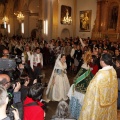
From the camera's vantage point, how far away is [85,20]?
61.9 ft

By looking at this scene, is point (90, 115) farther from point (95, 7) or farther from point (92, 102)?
point (95, 7)

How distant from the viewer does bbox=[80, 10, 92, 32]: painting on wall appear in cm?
1859

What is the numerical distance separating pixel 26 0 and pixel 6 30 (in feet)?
23.9

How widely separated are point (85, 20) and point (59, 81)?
13955 millimetres

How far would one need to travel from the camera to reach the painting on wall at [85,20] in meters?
18.6

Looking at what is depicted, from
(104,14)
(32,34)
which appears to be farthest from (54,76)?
(32,34)

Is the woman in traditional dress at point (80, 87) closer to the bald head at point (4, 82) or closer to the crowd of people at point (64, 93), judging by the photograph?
the crowd of people at point (64, 93)

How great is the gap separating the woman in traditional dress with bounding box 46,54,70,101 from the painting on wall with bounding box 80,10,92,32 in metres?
13.3

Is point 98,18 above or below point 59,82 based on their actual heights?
above

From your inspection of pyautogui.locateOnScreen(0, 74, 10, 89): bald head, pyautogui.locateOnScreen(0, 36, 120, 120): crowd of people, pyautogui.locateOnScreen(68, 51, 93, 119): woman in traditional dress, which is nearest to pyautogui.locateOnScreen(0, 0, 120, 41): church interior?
pyautogui.locateOnScreen(0, 36, 120, 120): crowd of people

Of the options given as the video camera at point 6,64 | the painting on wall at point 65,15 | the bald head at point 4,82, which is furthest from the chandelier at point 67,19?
the bald head at point 4,82

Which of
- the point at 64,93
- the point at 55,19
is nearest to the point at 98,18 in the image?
the point at 55,19

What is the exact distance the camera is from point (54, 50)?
13.1 m

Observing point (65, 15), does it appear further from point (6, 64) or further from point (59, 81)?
point (6, 64)
